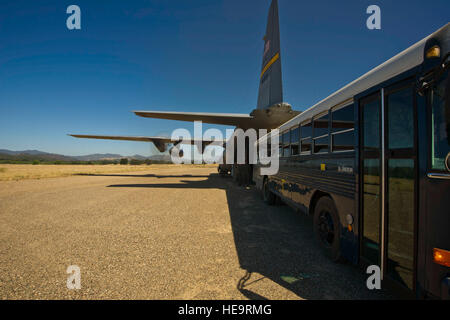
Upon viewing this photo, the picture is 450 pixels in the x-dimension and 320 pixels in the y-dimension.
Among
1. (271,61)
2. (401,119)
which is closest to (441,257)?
(401,119)

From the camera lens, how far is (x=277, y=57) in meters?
14.0

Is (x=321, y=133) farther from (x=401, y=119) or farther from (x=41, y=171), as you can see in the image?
(x=41, y=171)

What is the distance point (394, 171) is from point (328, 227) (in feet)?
5.50

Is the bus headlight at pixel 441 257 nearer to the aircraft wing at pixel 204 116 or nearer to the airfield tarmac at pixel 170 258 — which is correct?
the airfield tarmac at pixel 170 258

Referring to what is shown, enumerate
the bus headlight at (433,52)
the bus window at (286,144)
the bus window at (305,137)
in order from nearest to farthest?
the bus headlight at (433,52), the bus window at (305,137), the bus window at (286,144)

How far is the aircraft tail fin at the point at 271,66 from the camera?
14.1 m

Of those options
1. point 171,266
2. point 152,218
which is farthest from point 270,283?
point 152,218

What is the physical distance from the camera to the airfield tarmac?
2.67m

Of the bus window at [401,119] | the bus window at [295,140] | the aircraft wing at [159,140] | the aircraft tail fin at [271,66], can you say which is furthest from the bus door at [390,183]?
the aircraft wing at [159,140]

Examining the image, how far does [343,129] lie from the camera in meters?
3.40

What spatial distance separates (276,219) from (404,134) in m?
4.37

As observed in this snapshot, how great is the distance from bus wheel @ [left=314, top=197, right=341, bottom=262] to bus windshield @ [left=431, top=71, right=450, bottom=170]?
70.0 inches

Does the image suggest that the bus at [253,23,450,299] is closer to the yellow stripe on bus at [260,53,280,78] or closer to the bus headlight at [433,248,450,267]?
the bus headlight at [433,248,450,267]
